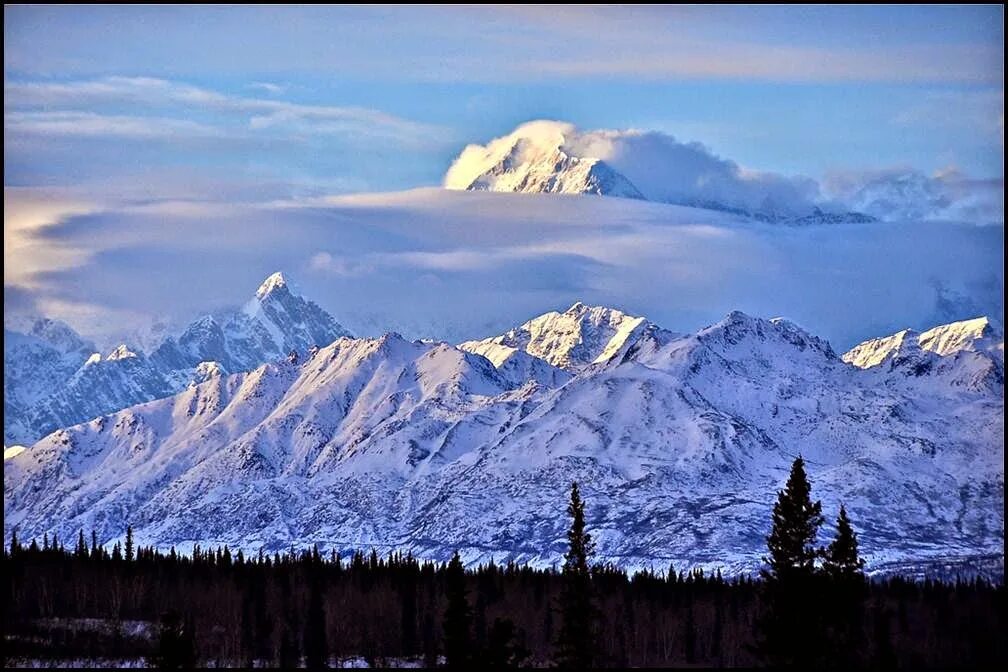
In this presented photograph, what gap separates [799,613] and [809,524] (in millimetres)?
9710

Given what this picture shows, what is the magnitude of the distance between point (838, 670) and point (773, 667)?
311 inches

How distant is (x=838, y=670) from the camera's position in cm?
19875

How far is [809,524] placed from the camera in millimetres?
197375

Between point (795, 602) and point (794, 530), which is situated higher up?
point (794, 530)

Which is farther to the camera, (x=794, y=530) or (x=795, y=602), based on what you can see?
(x=794, y=530)

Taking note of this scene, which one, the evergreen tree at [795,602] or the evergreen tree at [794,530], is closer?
the evergreen tree at [795,602]

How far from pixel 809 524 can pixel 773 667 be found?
1250cm

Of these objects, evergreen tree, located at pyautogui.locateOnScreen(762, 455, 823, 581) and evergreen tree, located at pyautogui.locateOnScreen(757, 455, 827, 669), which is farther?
evergreen tree, located at pyautogui.locateOnScreen(762, 455, 823, 581)

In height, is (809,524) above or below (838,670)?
above

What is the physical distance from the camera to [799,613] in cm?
19050

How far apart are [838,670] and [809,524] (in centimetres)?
1277

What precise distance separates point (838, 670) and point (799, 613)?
10960mm
